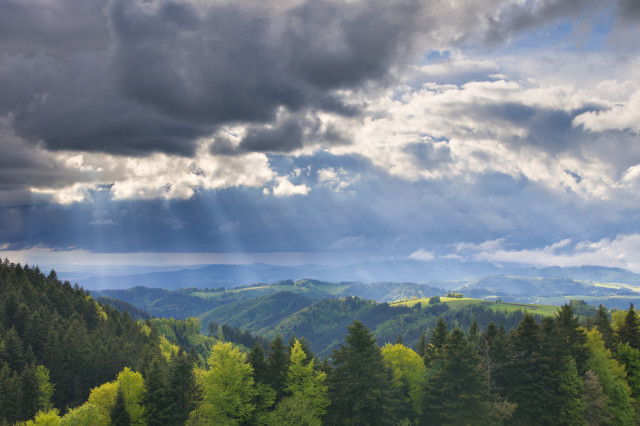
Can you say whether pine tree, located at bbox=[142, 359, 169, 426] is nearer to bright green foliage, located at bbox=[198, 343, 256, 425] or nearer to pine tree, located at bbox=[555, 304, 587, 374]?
bright green foliage, located at bbox=[198, 343, 256, 425]

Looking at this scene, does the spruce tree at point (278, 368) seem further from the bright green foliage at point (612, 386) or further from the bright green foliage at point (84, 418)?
the bright green foliage at point (612, 386)

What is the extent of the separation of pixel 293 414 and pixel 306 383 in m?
6.31

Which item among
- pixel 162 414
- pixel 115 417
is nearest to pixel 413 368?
pixel 162 414

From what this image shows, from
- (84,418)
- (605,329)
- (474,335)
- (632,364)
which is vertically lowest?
(84,418)

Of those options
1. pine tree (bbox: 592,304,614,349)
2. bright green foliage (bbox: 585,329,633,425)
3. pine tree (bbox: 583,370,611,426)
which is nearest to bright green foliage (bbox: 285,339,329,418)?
pine tree (bbox: 583,370,611,426)

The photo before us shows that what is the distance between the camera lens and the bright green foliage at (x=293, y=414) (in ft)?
178

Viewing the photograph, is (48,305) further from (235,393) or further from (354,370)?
(354,370)

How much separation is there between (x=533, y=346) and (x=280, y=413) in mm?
41527

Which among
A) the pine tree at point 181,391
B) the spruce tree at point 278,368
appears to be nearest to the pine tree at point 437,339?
the spruce tree at point 278,368

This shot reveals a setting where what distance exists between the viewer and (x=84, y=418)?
56969mm

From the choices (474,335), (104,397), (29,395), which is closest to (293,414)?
(474,335)

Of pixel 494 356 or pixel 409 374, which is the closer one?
pixel 494 356

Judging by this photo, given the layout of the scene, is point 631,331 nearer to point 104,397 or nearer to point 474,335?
point 474,335

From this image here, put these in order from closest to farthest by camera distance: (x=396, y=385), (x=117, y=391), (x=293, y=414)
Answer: (x=293, y=414), (x=396, y=385), (x=117, y=391)
